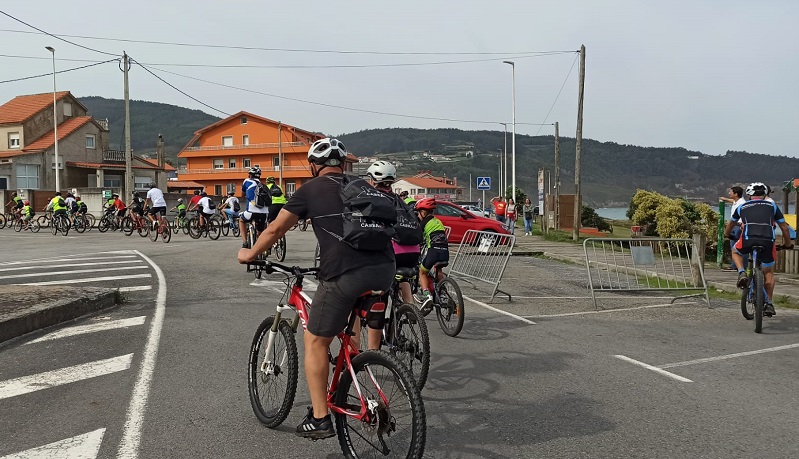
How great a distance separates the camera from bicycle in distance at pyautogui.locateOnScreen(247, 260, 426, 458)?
3561 mm

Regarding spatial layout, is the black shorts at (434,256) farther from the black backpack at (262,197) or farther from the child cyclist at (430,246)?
the black backpack at (262,197)

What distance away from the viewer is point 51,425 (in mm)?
4699

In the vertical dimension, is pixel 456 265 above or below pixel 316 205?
below

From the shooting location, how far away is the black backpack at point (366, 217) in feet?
12.7

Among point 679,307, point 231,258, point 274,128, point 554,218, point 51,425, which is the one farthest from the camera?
point 274,128

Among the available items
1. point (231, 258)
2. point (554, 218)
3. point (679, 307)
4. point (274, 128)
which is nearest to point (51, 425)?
point (679, 307)

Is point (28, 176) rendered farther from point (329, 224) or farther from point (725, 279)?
point (329, 224)

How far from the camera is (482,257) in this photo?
11.6 m

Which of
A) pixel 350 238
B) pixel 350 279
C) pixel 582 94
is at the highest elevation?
pixel 582 94

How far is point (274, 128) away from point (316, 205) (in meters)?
85.0

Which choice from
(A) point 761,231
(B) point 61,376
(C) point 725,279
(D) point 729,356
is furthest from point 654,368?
(C) point 725,279

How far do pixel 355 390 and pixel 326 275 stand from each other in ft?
2.21

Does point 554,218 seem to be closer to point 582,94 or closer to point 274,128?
point 582,94

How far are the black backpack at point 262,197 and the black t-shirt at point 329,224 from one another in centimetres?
964
